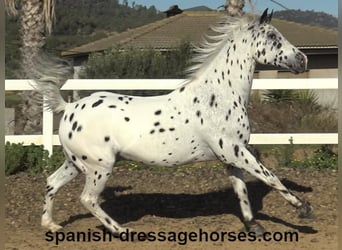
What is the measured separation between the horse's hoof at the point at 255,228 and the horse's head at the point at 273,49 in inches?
63.9

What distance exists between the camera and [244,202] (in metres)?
6.68

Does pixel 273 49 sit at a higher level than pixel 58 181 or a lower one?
higher

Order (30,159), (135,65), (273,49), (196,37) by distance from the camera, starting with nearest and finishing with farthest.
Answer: (273,49)
(30,159)
(135,65)
(196,37)

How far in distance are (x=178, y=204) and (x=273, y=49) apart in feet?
8.47

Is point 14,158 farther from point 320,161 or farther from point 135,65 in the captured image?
point 135,65

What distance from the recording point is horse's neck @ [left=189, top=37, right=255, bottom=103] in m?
6.59

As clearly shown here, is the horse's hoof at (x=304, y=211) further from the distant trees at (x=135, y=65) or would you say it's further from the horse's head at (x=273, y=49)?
the distant trees at (x=135, y=65)

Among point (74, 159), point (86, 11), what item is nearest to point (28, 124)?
point (74, 159)

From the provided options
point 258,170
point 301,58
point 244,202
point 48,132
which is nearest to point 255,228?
point 244,202

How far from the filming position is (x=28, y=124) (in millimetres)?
13695

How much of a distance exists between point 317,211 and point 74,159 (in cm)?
309

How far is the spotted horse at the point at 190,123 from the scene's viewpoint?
627 cm

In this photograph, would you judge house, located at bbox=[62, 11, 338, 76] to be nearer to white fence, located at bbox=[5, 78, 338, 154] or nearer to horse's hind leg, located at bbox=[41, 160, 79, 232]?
white fence, located at bbox=[5, 78, 338, 154]

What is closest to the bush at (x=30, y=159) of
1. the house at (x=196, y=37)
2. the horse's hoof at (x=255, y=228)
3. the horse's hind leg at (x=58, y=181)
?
the horse's hind leg at (x=58, y=181)
